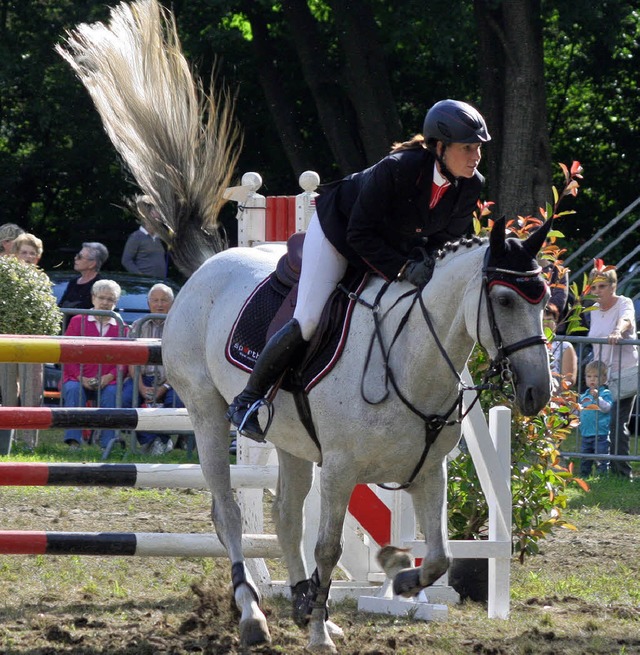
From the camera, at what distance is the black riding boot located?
532 centimetres

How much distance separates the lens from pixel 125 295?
1434 cm

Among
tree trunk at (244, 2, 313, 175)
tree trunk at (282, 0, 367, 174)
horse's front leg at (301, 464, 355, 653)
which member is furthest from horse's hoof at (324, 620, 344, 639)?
tree trunk at (244, 2, 313, 175)

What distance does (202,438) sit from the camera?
6.27 m

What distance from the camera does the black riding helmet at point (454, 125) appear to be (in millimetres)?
4984

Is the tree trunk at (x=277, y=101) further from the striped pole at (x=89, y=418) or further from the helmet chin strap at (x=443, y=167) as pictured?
the helmet chin strap at (x=443, y=167)

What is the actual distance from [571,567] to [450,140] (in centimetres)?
373

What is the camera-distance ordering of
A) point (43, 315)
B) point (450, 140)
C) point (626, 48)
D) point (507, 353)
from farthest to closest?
point (626, 48) → point (43, 315) → point (450, 140) → point (507, 353)

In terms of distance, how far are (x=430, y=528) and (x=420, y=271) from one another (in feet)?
3.60

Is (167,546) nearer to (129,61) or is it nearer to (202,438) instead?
(202,438)

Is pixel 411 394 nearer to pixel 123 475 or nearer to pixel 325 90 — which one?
pixel 123 475

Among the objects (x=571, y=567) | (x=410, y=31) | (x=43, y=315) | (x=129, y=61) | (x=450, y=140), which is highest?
(x=410, y=31)

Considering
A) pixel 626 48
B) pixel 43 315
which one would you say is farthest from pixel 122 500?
pixel 626 48

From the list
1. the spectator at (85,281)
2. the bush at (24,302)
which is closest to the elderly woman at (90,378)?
the spectator at (85,281)

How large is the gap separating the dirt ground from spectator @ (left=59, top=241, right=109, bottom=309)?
398cm
